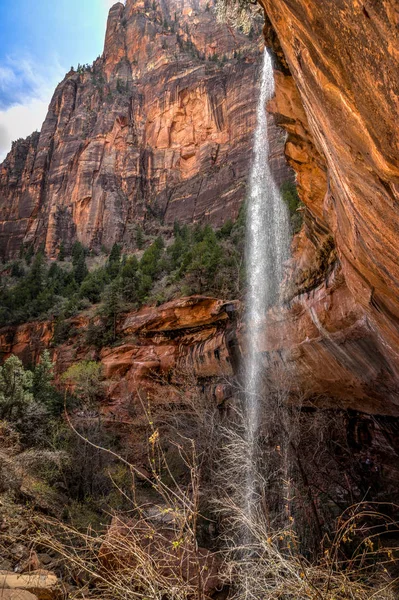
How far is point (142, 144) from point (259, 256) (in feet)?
135

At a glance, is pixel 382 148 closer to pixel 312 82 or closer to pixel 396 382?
pixel 312 82

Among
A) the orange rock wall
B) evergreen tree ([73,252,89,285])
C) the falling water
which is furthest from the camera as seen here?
evergreen tree ([73,252,89,285])

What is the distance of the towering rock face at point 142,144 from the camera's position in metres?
49.8

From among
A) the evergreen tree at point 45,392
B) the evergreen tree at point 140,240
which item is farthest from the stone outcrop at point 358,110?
the evergreen tree at point 140,240

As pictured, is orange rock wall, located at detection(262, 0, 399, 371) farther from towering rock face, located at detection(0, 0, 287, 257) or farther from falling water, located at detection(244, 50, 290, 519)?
towering rock face, located at detection(0, 0, 287, 257)

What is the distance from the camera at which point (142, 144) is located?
58.5 metres

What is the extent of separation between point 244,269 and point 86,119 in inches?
2253

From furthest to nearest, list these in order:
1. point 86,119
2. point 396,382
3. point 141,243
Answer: point 86,119, point 141,243, point 396,382

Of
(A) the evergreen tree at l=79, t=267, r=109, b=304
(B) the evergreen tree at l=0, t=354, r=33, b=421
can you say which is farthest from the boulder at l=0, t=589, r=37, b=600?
(A) the evergreen tree at l=79, t=267, r=109, b=304

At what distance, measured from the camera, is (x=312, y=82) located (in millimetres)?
3260

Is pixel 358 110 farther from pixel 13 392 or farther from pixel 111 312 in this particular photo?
pixel 111 312

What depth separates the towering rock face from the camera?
4984 centimetres

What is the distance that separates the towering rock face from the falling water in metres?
2.02

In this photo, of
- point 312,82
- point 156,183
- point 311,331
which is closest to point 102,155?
point 156,183
